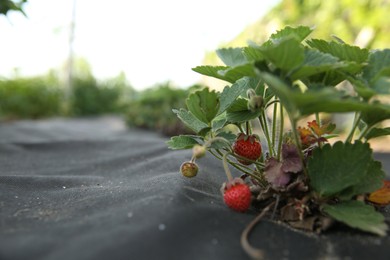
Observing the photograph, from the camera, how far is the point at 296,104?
60 centimetres

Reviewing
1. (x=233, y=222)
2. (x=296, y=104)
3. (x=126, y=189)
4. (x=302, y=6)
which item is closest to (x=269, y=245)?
(x=233, y=222)

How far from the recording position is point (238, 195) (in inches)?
28.4

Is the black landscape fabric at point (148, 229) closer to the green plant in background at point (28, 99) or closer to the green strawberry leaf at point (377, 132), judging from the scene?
the green strawberry leaf at point (377, 132)

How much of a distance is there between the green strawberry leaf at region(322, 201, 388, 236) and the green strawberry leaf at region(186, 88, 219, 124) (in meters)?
0.29

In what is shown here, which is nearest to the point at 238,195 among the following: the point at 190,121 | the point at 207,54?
the point at 190,121

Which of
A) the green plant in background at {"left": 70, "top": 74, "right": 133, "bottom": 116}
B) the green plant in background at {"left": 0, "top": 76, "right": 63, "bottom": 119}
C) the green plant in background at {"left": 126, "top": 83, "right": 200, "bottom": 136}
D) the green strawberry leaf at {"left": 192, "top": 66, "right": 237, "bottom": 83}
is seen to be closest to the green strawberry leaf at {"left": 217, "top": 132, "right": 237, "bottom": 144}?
the green strawberry leaf at {"left": 192, "top": 66, "right": 237, "bottom": 83}

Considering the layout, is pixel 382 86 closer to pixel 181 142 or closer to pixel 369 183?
pixel 369 183

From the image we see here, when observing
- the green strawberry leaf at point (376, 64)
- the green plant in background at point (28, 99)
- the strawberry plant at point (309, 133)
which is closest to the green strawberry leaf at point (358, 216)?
the strawberry plant at point (309, 133)

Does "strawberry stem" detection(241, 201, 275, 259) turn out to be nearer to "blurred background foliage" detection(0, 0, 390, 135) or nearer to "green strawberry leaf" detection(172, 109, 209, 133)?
"green strawberry leaf" detection(172, 109, 209, 133)

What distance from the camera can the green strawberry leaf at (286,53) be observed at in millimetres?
596

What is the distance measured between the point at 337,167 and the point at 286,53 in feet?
0.87

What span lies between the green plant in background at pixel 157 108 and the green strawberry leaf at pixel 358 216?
2.78 m

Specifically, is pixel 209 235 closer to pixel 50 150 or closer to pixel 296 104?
pixel 296 104

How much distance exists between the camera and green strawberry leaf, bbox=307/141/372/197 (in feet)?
2.28
